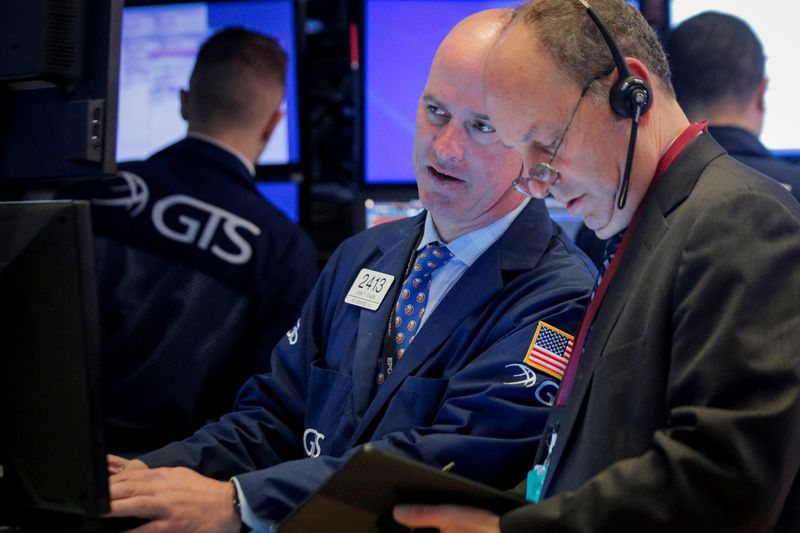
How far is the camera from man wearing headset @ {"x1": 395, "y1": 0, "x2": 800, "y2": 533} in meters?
1.26

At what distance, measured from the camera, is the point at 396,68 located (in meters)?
3.37

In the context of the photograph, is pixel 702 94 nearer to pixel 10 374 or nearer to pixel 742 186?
pixel 742 186

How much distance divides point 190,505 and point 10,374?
0.48 m

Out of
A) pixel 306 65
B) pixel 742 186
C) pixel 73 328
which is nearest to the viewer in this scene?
pixel 742 186

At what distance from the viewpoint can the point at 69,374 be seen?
58.6 inches

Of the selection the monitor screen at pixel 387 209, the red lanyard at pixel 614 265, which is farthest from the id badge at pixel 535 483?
the monitor screen at pixel 387 209

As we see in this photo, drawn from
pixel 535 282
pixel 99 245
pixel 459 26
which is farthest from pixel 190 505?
pixel 99 245

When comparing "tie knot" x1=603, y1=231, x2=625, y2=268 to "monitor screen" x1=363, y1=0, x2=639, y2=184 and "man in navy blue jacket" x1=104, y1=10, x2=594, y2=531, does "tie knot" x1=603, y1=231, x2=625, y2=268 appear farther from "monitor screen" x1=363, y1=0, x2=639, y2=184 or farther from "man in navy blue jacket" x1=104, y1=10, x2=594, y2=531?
"monitor screen" x1=363, y1=0, x2=639, y2=184

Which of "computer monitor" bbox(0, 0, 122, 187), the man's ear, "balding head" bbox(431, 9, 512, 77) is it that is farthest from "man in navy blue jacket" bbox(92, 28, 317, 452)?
"computer monitor" bbox(0, 0, 122, 187)

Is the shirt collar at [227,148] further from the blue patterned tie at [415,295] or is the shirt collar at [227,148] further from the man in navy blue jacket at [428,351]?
the blue patterned tie at [415,295]

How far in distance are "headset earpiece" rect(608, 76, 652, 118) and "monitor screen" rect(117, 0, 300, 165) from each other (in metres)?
2.31

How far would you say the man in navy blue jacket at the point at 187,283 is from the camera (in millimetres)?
2900

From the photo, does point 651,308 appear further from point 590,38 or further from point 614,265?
point 590,38

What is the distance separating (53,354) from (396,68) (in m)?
2.08
